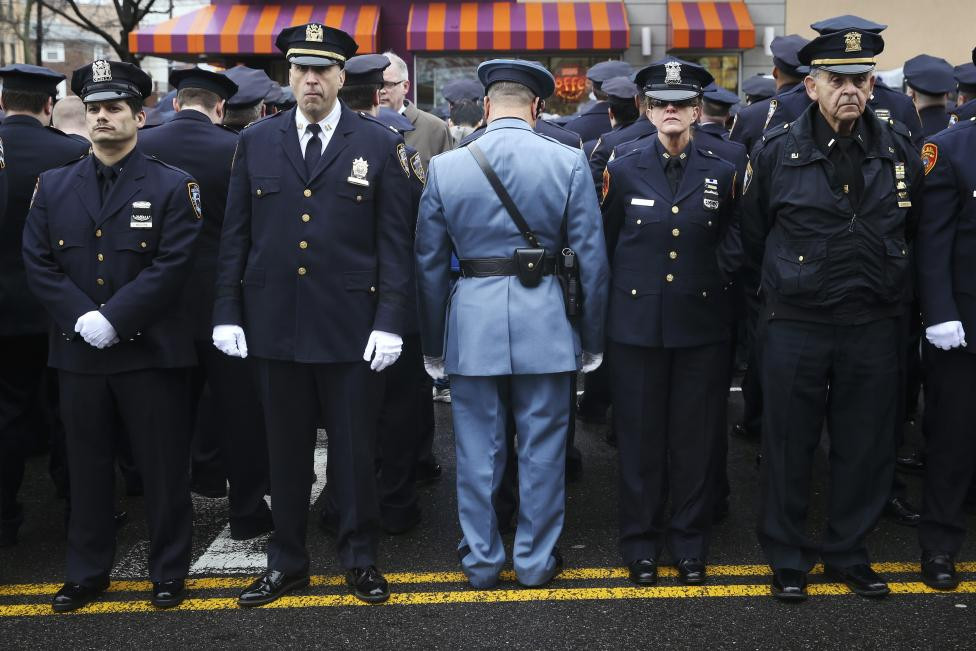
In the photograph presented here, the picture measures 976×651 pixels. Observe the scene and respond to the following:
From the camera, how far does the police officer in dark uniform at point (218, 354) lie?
507 cm

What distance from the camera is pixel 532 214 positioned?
437 centimetres

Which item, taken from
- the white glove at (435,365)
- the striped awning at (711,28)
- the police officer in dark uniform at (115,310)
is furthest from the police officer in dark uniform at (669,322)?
the striped awning at (711,28)

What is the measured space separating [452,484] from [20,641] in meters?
2.47

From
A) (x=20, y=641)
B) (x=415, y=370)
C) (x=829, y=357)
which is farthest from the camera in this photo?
(x=415, y=370)

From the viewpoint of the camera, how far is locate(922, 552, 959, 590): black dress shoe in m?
4.38

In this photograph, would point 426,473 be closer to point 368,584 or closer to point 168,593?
point 368,584

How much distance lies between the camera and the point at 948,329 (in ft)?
14.2

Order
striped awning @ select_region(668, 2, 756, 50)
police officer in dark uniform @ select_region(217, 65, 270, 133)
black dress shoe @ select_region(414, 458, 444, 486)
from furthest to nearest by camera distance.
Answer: striped awning @ select_region(668, 2, 756, 50) → black dress shoe @ select_region(414, 458, 444, 486) → police officer in dark uniform @ select_region(217, 65, 270, 133)

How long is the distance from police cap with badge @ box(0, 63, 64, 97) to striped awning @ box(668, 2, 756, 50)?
552 inches

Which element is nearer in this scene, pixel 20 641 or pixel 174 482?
pixel 20 641

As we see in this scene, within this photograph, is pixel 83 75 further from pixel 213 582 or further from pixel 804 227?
pixel 804 227

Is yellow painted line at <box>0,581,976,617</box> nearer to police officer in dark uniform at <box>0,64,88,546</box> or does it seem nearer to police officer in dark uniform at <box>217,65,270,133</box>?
police officer in dark uniform at <box>0,64,88,546</box>

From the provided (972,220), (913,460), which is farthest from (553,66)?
(972,220)

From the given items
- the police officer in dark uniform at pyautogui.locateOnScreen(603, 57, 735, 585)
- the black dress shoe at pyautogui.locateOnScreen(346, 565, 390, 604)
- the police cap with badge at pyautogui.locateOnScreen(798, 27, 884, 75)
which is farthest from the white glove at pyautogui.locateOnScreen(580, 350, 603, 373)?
the police cap with badge at pyautogui.locateOnScreen(798, 27, 884, 75)
